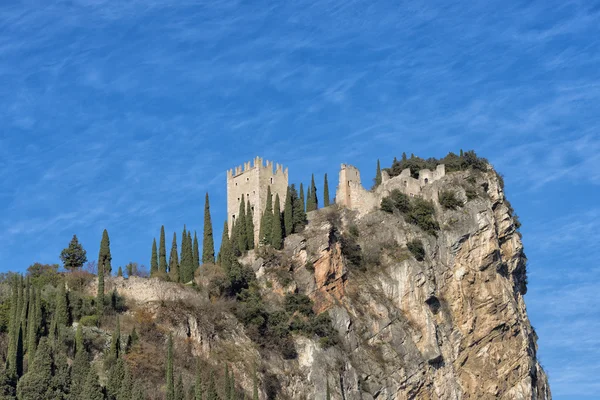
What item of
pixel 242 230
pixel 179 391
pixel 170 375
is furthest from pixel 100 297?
pixel 242 230

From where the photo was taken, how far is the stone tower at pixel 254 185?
90.1 meters

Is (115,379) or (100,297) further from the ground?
(100,297)

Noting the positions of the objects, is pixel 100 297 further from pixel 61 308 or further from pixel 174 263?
pixel 174 263

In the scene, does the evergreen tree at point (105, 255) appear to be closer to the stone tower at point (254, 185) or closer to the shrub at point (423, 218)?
the stone tower at point (254, 185)

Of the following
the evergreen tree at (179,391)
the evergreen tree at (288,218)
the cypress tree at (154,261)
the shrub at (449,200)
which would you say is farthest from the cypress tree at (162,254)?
the shrub at (449,200)

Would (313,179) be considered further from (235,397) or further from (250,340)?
(235,397)

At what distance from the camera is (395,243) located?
8831cm

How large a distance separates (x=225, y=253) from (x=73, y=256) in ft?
33.3

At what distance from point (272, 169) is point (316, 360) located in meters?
20.4

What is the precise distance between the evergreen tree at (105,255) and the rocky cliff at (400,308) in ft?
16.6

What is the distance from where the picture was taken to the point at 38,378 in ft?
201

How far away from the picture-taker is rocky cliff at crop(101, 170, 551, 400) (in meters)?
74.4

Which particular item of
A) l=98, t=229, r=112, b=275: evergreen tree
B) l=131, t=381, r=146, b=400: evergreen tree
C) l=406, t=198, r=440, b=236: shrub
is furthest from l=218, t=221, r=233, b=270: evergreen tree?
l=131, t=381, r=146, b=400: evergreen tree

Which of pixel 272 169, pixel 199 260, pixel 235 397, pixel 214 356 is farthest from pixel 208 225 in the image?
pixel 235 397
